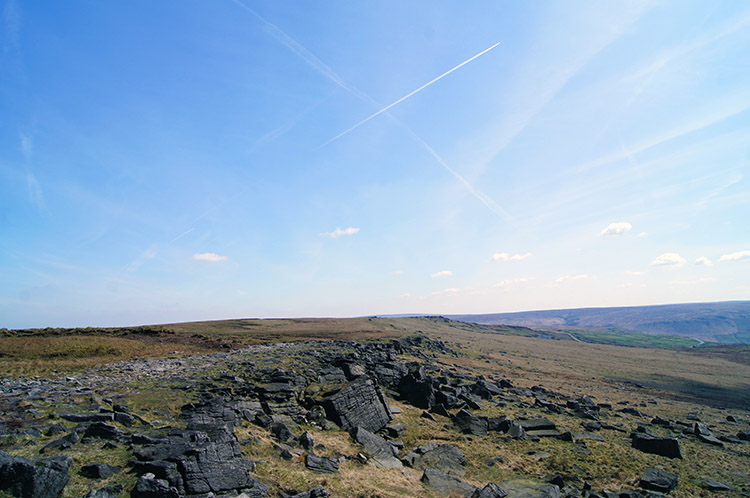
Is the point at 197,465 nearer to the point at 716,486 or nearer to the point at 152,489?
the point at 152,489

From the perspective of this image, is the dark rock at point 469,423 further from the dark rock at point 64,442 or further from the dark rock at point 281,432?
the dark rock at point 64,442

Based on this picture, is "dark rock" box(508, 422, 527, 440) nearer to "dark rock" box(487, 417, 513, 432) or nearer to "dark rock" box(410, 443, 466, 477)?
"dark rock" box(487, 417, 513, 432)

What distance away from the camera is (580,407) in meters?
36.6

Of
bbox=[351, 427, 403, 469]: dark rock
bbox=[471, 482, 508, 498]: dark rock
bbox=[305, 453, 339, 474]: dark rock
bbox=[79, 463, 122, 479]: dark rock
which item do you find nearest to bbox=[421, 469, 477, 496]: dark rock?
bbox=[471, 482, 508, 498]: dark rock

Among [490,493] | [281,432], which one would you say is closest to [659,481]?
[490,493]

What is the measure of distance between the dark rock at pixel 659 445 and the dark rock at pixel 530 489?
1257 cm

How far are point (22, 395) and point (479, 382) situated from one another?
39.6 m

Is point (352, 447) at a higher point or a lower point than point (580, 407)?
higher

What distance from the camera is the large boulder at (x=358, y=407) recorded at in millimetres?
24531

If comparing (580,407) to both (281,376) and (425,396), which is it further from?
(281,376)

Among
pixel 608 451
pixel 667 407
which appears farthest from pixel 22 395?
pixel 667 407

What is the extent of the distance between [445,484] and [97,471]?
15.3 m

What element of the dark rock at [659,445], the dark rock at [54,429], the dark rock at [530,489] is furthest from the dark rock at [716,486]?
the dark rock at [54,429]

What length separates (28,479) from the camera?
963cm
